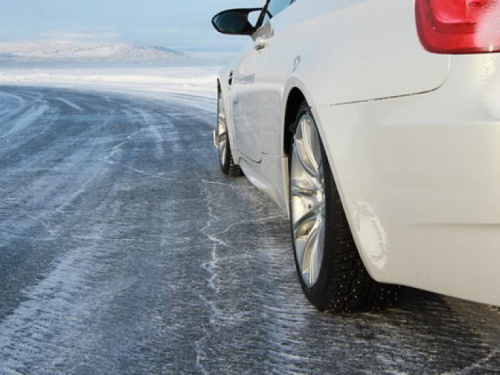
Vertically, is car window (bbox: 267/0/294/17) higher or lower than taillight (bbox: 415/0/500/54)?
higher

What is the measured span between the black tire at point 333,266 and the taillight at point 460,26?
0.72 m

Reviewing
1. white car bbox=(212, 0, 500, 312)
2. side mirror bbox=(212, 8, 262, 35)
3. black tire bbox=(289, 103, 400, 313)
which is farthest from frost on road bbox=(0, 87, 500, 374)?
side mirror bbox=(212, 8, 262, 35)

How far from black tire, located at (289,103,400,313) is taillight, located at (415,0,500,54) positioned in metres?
0.72

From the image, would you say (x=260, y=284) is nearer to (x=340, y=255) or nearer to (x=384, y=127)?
(x=340, y=255)

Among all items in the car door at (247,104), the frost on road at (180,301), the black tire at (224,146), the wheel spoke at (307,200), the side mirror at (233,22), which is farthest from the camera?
the black tire at (224,146)

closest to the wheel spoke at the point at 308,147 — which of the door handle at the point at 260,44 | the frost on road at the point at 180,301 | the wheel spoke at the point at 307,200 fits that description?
the wheel spoke at the point at 307,200

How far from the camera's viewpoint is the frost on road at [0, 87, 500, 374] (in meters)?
2.37

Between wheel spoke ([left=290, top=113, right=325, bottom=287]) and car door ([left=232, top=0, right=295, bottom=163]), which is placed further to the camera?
car door ([left=232, top=0, right=295, bottom=163])

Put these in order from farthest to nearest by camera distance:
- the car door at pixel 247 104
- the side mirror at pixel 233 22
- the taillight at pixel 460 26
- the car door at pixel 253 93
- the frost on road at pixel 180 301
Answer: the side mirror at pixel 233 22 → the car door at pixel 247 104 → the car door at pixel 253 93 → the frost on road at pixel 180 301 → the taillight at pixel 460 26

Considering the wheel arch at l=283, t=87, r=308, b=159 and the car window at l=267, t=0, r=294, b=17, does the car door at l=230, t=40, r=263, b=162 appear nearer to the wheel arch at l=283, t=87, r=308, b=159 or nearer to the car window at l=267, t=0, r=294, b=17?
the car window at l=267, t=0, r=294, b=17

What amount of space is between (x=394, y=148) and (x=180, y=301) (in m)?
1.26

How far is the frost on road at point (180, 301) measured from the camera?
237 cm

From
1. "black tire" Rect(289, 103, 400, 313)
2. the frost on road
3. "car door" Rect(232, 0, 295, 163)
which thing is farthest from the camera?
"car door" Rect(232, 0, 295, 163)

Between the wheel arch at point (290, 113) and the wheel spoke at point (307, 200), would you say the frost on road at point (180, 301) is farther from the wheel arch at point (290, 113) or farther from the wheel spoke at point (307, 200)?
the wheel arch at point (290, 113)
